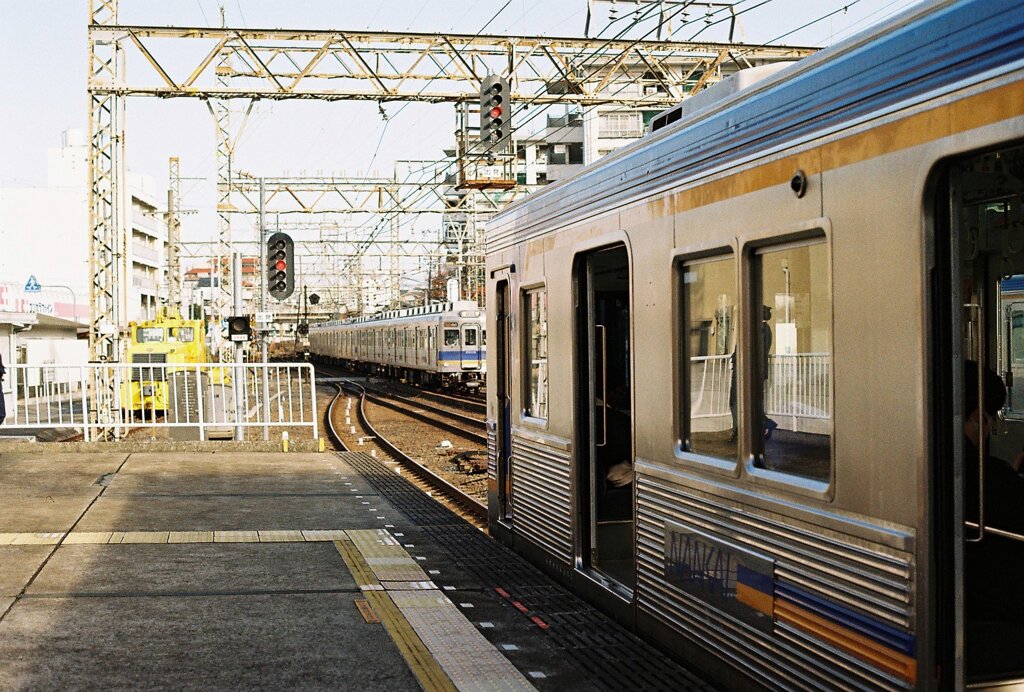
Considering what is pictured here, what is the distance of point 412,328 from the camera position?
1694 inches

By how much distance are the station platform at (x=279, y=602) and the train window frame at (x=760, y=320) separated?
126 centimetres

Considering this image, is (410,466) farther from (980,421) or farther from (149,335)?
(149,335)

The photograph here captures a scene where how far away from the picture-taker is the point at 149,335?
1209 inches

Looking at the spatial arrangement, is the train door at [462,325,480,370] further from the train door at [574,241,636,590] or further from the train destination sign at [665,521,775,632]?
the train destination sign at [665,521,775,632]

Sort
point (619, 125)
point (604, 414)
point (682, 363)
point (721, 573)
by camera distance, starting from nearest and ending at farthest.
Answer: point (721, 573)
point (682, 363)
point (604, 414)
point (619, 125)

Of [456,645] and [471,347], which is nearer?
[456,645]

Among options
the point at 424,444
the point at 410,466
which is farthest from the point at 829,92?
the point at 424,444

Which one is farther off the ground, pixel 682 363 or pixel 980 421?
pixel 682 363

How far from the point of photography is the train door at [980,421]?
366 cm

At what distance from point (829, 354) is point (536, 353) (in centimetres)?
397

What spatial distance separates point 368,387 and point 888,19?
43.1 meters

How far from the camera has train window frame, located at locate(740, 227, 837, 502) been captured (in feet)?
13.8

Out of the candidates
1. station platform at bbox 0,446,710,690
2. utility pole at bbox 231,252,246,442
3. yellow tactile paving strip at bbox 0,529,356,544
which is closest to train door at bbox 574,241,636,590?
station platform at bbox 0,446,710,690

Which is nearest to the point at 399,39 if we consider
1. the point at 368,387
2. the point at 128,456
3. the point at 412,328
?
the point at 128,456
